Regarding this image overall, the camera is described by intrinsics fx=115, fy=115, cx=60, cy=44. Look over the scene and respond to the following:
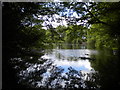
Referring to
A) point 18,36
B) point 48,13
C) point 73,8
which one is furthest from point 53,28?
point 18,36

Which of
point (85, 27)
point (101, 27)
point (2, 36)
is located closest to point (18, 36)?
point (2, 36)

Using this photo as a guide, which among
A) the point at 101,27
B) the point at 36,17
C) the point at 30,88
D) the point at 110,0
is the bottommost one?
the point at 30,88

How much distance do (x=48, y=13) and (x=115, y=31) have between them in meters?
2.00

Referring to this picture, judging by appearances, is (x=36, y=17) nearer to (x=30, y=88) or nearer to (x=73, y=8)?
(x=73, y=8)

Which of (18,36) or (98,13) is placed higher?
(98,13)

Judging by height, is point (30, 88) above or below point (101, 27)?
below

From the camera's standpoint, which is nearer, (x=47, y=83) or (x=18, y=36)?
(x=47, y=83)

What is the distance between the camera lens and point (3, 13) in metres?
2.44

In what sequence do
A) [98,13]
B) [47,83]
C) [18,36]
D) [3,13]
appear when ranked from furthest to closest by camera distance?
[98,13], [18,36], [3,13], [47,83]

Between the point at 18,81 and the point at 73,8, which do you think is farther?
the point at 73,8

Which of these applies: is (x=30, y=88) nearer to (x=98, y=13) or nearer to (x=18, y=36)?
(x=18, y=36)

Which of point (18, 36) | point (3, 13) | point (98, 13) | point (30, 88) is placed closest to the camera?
point (30, 88)

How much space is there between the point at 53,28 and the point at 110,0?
1.88m

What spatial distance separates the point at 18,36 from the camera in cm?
286
